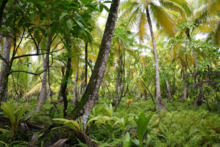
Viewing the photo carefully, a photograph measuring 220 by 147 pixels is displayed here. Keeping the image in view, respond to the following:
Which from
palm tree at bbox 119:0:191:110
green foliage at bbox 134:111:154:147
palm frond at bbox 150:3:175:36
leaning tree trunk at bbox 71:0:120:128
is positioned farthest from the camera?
palm frond at bbox 150:3:175:36

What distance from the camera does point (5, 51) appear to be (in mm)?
4523

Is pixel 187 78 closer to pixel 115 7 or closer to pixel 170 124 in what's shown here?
pixel 170 124

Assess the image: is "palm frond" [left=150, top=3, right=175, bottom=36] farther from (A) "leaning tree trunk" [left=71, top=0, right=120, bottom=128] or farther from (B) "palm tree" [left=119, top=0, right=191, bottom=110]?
(A) "leaning tree trunk" [left=71, top=0, right=120, bottom=128]

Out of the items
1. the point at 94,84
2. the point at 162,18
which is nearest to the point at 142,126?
the point at 94,84

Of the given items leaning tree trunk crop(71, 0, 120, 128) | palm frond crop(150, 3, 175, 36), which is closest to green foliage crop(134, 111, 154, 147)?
leaning tree trunk crop(71, 0, 120, 128)

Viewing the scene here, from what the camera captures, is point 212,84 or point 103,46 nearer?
point 103,46

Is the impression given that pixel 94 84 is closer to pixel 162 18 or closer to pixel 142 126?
pixel 142 126

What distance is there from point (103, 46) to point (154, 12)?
20.9 feet

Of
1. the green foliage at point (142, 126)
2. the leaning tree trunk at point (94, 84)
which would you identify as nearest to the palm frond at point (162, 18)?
the leaning tree trunk at point (94, 84)

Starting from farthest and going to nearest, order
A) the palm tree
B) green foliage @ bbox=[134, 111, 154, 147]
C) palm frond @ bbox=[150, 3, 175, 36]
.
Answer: palm frond @ bbox=[150, 3, 175, 36] < the palm tree < green foliage @ bbox=[134, 111, 154, 147]

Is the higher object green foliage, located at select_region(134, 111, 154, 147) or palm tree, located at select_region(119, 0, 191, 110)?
palm tree, located at select_region(119, 0, 191, 110)

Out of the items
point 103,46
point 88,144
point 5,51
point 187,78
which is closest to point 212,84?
point 187,78

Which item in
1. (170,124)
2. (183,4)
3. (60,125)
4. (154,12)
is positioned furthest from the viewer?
(154,12)

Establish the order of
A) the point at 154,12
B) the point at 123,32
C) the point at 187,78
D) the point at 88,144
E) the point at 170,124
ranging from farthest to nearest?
the point at 154,12
the point at 187,78
the point at 123,32
the point at 170,124
the point at 88,144
